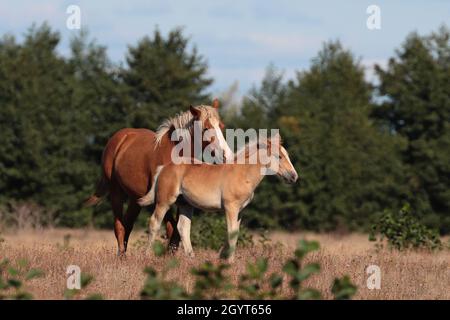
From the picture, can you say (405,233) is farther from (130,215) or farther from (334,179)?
(334,179)

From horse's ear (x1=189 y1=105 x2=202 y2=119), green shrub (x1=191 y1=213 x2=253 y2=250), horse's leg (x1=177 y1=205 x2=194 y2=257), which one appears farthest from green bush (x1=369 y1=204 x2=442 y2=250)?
horse's ear (x1=189 y1=105 x2=202 y2=119)

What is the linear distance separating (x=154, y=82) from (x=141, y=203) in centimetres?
2507

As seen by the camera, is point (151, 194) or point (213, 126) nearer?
point (213, 126)

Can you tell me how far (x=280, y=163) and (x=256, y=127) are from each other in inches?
1008

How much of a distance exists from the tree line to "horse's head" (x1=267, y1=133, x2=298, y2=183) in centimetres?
2203

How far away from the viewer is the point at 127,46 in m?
37.2

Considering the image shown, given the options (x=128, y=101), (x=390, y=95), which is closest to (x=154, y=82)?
(x=128, y=101)

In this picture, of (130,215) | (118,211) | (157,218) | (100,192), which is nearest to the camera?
(157,218)

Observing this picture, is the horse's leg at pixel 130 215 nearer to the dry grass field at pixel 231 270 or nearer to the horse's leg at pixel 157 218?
the dry grass field at pixel 231 270

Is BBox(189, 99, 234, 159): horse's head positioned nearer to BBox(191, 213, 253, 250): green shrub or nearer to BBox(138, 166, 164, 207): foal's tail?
BBox(138, 166, 164, 207): foal's tail

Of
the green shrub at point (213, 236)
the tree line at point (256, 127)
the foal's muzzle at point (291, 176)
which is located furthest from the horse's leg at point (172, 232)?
the tree line at point (256, 127)

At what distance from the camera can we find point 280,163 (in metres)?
10.8

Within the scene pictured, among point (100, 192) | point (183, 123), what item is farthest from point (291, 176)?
point (100, 192)

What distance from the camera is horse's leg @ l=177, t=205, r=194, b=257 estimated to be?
11.4 m
